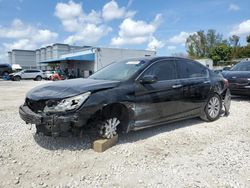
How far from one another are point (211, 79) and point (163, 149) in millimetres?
2834

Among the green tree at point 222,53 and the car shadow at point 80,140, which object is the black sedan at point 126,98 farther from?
the green tree at point 222,53

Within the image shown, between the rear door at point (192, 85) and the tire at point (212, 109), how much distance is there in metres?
0.25

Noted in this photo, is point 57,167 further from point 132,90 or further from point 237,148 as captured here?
point 237,148

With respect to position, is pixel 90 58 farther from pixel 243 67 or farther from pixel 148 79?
pixel 148 79

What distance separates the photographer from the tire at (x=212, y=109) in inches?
255

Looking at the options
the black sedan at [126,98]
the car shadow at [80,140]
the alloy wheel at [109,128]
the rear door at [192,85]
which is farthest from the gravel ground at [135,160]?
the rear door at [192,85]

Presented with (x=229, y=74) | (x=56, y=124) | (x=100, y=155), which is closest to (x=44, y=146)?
(x=56, y=124)

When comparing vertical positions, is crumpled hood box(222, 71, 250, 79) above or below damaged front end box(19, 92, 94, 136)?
above

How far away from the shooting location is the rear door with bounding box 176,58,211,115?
5.86 m

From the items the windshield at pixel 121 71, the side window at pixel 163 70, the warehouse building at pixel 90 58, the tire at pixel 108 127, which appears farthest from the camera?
the warehouse building at pixel 90 58

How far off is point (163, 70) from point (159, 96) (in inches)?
25.7

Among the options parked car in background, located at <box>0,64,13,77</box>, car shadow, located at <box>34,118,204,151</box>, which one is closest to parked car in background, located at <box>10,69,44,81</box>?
parked car in background, located at <box>0,64,13,77</box>

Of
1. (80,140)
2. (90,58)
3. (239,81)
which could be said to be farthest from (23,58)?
(80,140)

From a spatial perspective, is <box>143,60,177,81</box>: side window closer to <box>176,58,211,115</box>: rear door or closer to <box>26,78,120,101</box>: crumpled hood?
<box>176,58,211,115</box>: rear door
